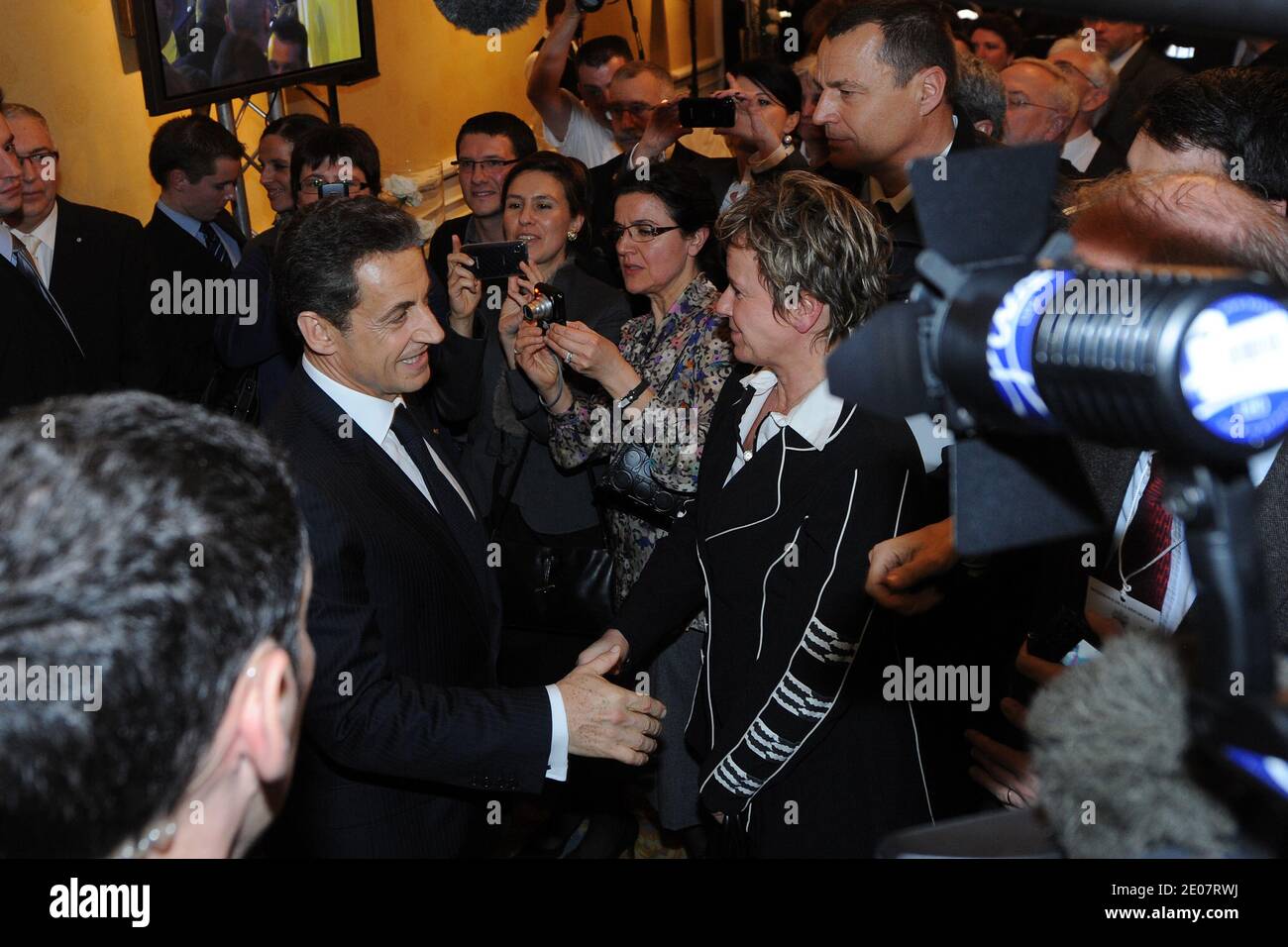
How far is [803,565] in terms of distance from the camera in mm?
2100

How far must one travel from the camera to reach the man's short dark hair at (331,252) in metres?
2.36

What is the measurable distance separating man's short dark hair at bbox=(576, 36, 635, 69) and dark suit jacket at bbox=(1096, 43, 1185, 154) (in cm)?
217

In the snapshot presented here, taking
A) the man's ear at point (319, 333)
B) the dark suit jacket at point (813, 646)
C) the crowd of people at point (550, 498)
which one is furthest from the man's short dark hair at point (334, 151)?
the dark suit jacket at point (813, 646)

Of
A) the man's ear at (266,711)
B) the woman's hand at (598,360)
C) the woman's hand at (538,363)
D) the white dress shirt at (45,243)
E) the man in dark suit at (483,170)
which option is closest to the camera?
the man's ear at (266,711)

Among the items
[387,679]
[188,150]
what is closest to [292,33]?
[188,150]

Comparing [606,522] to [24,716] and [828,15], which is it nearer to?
[24,716]

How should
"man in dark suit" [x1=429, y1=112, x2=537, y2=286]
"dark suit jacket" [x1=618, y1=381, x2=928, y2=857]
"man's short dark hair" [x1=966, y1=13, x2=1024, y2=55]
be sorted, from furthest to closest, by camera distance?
"man's short dark hair" [x1=966, y1=13, x2=1024, y2=55]
"man in dark suit" [x1=429, y1=112, x2=537, y2=286]
"dark suit jacket" [x1=618, y1=381, x2=928, y2=857]

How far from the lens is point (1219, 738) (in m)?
0.60

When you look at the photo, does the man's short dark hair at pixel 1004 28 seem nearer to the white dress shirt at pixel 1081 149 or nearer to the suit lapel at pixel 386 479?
the white dress shirt at pixel 1081 149

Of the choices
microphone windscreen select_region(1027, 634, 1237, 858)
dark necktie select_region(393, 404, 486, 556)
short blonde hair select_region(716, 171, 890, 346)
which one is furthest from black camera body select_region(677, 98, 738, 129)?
microphone windscreen select_region(1027, 634, 1237, 858)

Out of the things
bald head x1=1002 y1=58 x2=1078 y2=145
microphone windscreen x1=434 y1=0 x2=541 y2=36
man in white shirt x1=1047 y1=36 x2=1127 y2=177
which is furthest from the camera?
man in white shirt x1=1047 y1=36 x2=1127 y2=177

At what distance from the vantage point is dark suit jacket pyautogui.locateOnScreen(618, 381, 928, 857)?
2061 millimetres

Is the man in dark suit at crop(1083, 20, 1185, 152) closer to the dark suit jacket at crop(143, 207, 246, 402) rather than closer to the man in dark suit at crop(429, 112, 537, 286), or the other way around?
the man in dark suit at crop(429, 112, 537, 286)

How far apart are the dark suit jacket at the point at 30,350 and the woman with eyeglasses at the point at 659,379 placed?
1.49 metres
